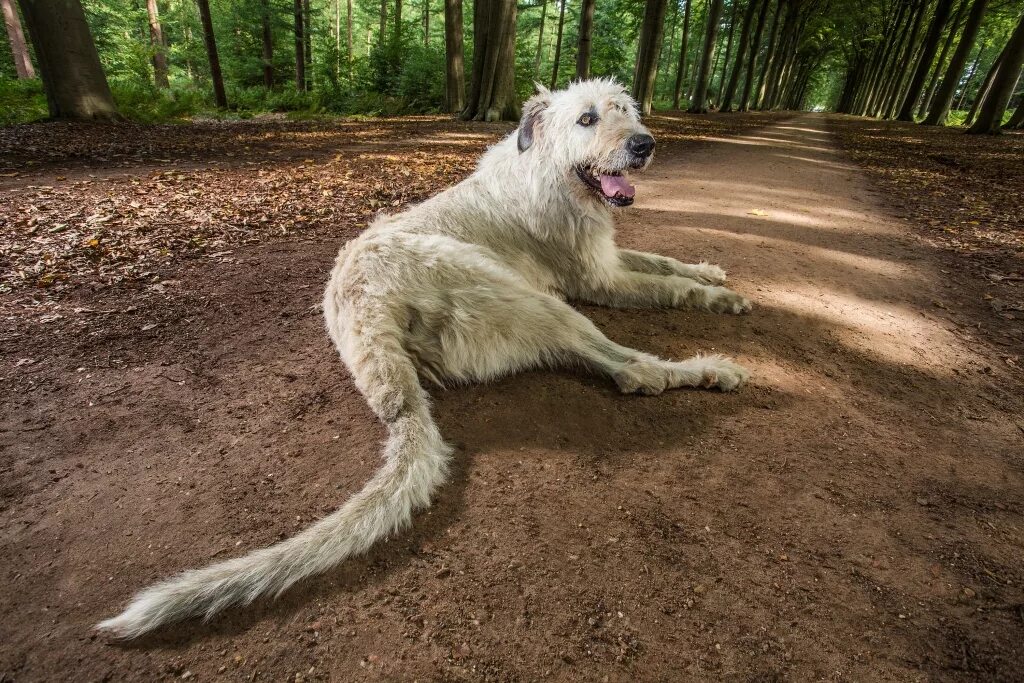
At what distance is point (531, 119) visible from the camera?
391 cm

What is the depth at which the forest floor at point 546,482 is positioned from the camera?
5.49 feet

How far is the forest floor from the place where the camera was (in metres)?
1.67

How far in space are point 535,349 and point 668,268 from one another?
2106mm

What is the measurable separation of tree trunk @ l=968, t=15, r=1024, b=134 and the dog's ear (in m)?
19.5

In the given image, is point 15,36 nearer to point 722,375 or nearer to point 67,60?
point 67,60

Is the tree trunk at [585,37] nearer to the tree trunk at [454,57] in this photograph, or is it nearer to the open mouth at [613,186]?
the tree trunk at [454,57]

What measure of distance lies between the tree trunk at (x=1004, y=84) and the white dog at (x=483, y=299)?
18567mm

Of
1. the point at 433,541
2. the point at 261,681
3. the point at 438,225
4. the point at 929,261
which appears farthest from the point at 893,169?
Answer: the point at 261,681

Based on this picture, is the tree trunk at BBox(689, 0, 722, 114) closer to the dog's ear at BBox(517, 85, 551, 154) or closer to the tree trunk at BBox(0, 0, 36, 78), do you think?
the dog's ear at BBox(517, 85, 551, 154)

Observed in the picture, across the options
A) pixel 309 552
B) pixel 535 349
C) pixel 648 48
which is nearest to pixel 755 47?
pixel 648 48

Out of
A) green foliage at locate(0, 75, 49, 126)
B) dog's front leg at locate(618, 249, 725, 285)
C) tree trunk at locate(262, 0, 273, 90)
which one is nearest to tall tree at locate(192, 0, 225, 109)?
tree trunk at locate(262, 0, 273, 90)

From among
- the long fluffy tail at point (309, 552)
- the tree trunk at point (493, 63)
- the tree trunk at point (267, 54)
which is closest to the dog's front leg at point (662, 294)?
the long fluffy tail at point (309, 552)

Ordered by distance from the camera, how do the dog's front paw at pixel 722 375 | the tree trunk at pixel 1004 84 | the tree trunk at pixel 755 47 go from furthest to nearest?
1. the tree trunk at pixel 755 47
2. the tree trunk at pixel 1004 84
3. the dog's front paw at pixel 722 375

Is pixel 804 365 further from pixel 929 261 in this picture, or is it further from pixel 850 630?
pixel 929 261
